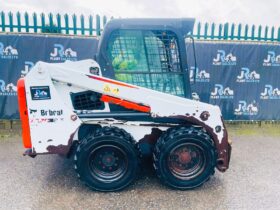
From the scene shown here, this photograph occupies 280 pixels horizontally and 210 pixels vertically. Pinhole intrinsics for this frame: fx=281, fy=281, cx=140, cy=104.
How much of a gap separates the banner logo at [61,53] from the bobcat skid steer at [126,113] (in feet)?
8.64

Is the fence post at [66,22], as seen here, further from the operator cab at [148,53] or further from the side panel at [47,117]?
the side panel at [47,117]

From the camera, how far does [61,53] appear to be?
615 cm

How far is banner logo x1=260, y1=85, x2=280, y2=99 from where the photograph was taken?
666 centimetres

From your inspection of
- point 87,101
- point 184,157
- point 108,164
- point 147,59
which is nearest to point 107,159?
point 108,164

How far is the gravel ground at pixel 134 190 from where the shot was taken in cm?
336

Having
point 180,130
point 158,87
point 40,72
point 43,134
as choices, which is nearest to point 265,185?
point 180,130

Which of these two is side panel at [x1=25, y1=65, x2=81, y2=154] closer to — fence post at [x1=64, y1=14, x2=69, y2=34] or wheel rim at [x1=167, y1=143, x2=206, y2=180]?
wheel rim at [x1=167, y1=143, x2=206, y2=180]

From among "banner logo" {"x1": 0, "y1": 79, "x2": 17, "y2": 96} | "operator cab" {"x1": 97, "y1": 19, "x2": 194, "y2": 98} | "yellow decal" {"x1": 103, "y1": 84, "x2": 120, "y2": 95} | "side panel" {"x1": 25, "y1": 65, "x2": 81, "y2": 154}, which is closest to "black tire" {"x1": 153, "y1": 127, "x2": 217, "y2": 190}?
"operator cab" {"x1": 97, "y1": 19, "x2": 194, "y2": 98}

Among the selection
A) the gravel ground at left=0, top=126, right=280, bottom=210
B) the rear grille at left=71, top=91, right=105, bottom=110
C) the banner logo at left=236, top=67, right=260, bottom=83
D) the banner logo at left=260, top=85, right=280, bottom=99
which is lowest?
the gravel ground at left=0, top=126, right=280, bottom=210

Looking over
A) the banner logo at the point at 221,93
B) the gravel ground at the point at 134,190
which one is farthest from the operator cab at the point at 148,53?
the banner logo at the point at 221,93

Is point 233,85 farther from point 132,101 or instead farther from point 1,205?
point 1,205

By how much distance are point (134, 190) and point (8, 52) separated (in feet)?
13.9

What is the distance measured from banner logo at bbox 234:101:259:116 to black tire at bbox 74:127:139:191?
3.92 meters

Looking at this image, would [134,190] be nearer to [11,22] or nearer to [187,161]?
[187,161]
